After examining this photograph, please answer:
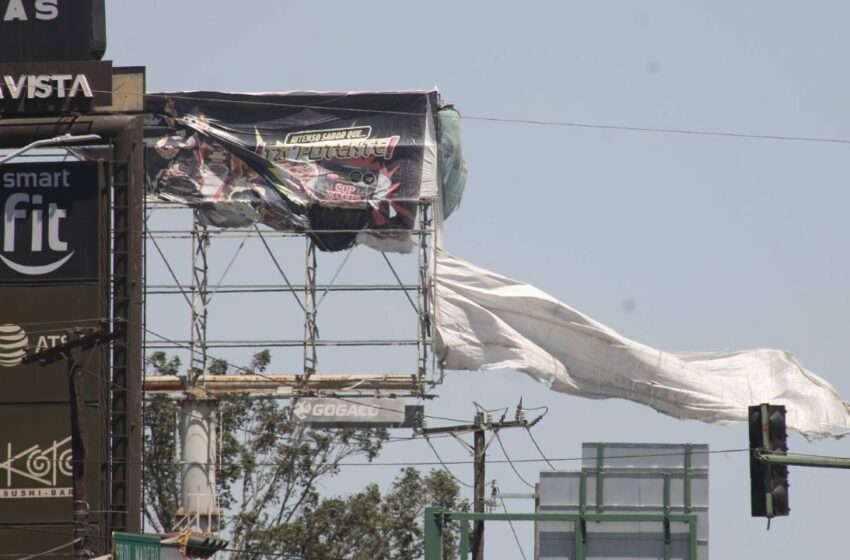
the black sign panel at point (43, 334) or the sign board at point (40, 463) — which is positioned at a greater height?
the black sign panel at point (43, 334)

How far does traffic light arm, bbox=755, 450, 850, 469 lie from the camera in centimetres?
2734

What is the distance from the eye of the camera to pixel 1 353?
133 feet

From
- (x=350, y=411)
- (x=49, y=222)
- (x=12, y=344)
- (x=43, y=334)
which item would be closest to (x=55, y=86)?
(x=49, y=222)

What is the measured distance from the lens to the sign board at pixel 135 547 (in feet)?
110

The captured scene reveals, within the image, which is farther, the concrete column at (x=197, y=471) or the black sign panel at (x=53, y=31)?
the concrete column at (x=197, y=471)

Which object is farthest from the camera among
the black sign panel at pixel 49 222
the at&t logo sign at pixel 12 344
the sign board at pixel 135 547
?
the black sign panel at pixel 49 222

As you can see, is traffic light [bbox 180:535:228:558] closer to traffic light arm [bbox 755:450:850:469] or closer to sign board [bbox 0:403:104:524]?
sign board [bbox 0:403:104:524]

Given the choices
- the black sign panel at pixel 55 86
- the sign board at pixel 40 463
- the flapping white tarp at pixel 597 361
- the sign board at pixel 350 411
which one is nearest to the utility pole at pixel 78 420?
the sign board at pixel 40 463

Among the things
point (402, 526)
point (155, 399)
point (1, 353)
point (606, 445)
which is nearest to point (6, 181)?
point (1, 353)

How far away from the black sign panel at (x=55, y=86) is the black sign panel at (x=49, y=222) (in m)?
1.24

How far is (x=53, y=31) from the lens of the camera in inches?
1678

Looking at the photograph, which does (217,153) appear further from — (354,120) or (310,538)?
(310,538)

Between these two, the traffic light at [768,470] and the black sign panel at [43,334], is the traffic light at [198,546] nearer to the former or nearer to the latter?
the black sign panel at [43,334]

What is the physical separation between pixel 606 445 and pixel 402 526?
89.1ft
